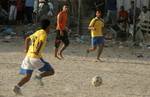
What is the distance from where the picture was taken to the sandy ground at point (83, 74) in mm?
11328

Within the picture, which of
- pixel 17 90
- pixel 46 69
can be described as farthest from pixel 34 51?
pixel 17 90

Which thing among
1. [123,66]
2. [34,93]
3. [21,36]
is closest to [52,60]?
[123,66]

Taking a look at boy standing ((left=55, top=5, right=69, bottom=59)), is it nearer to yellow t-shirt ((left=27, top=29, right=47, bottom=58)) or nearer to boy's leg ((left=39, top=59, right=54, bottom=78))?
boy's leg ((left=39, top=59, right=54, bottom=78))

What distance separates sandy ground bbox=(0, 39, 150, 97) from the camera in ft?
37.2

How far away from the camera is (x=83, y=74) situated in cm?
1375

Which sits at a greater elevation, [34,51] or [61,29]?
[34,51]

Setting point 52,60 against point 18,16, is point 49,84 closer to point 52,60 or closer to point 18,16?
point 52,60

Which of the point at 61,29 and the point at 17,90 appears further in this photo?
the point at 61,29

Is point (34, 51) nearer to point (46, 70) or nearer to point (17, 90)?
point (46, 70)

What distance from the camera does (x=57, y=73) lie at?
1378cm

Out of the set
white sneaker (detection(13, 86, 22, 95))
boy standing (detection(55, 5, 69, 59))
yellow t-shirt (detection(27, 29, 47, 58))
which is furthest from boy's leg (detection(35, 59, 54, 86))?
boy standing (detection(55, 5, 69, 59))

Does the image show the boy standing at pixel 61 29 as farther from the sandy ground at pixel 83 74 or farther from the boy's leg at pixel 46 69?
the boy's leg at pixel 46 69

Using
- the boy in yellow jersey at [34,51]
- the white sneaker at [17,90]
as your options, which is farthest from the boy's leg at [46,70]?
the white sneaker at [17,90]

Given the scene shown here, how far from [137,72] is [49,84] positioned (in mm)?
3296
